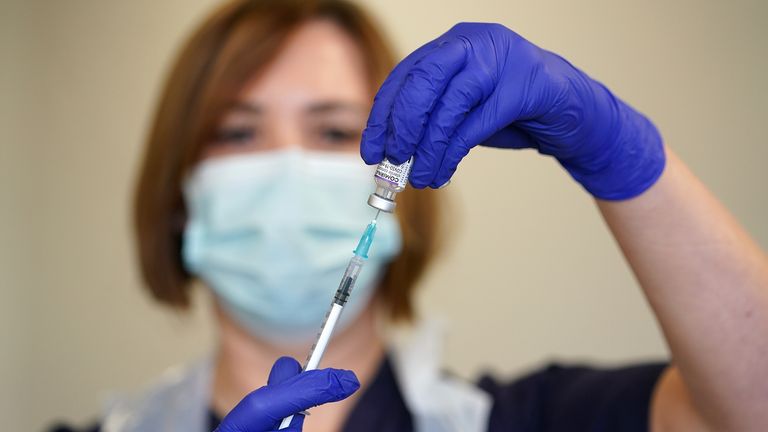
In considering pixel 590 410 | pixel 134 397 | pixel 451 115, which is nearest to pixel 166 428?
pixel 134 397

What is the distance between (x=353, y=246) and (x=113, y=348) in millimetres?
1155

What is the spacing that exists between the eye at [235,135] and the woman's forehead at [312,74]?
5 centimetres

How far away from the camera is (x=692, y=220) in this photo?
0.75m

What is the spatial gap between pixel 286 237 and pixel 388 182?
0.45m

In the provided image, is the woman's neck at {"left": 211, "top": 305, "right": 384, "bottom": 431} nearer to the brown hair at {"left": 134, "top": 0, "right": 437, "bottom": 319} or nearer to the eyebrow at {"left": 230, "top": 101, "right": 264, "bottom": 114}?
the brown hair at {"left": 134, "top": 0, "right": 437, "bottom": 319}

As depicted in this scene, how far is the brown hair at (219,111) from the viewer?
1175mm

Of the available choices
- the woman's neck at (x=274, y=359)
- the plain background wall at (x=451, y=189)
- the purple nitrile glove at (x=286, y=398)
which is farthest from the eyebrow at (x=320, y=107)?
the purple nitrile glove at (x=286, y=398)

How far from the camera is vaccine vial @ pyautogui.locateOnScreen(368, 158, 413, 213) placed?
25.5 inches

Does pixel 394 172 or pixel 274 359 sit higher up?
pixel 394 172

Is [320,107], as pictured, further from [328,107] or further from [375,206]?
[375,206]

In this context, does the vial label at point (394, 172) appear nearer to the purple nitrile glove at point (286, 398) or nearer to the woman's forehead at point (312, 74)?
the purple nitrile glove at point (286, 398)

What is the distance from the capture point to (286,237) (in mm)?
1077

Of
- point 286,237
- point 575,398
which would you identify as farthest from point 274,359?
point 575,398

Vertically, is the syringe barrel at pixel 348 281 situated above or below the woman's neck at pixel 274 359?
above
